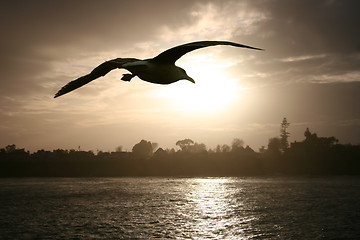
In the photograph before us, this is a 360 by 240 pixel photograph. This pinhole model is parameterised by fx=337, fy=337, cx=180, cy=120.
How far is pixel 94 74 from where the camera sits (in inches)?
279

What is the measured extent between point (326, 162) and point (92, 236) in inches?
6451

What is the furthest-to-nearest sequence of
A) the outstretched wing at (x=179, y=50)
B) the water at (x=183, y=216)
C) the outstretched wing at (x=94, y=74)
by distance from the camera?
the water at (x=183, y=216) → the outstretched wing at (x=94, y=74) → the outstretched wing at (x=179, y=50)

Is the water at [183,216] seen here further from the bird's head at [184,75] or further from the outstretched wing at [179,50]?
the outstretched wing at [179,50]

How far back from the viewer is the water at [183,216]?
58.8 metres

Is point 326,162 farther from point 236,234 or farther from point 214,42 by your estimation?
point 214,42

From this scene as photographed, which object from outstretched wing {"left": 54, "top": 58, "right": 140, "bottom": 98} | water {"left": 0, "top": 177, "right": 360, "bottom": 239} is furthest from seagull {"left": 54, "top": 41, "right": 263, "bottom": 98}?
water {"left": 0, "top": 177, "right": 360, "bottom": 239}

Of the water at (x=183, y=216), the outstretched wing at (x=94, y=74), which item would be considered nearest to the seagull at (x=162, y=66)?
the outstretched wing at (x=94, y=74)

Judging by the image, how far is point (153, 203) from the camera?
92125 mm

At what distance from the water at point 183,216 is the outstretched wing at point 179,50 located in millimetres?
54455

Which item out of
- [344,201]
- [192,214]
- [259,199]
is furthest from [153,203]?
[344,201]

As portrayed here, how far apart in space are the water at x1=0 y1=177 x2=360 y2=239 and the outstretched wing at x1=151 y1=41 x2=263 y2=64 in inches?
2144

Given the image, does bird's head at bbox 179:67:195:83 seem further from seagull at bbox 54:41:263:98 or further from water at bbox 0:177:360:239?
water at bbox 0:177:360:239

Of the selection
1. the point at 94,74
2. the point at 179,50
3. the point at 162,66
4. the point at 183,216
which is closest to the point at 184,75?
the point at 162,66

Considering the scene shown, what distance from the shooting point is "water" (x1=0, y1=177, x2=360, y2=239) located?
2314 inches
